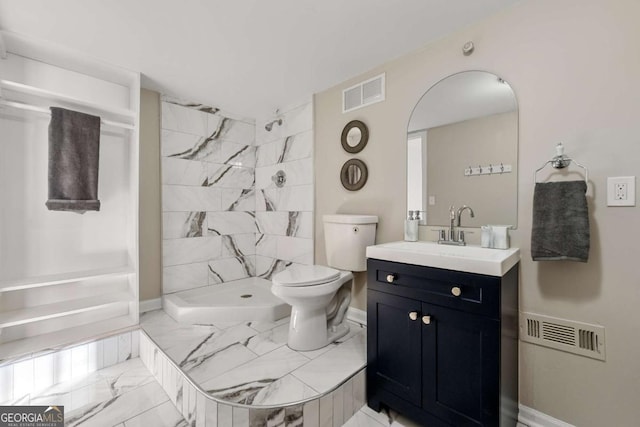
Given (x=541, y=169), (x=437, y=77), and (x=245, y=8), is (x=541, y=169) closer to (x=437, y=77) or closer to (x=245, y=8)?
(x=437, y=77)

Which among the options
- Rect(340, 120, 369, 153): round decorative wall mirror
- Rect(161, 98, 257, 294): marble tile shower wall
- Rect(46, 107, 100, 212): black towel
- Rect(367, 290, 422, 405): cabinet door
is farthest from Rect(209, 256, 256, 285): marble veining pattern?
Rect(367, 290, 422, 405): cabinet door

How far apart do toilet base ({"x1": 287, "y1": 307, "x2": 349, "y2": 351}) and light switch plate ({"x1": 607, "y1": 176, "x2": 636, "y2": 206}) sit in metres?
1.58

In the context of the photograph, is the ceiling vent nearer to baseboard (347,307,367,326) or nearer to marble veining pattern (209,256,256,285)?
baseboard (347,307,367,326)

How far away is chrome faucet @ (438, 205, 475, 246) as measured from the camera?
5.25 ft

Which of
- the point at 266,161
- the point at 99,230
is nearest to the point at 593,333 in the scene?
the point at 266,161

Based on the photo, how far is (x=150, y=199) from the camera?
2.41 metres

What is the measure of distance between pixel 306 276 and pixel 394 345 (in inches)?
26.4

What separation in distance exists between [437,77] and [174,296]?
277 centimetres

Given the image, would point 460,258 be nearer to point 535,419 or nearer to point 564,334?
point 564,334

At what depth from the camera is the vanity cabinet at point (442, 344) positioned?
108 centimetres

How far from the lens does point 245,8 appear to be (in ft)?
4.76
